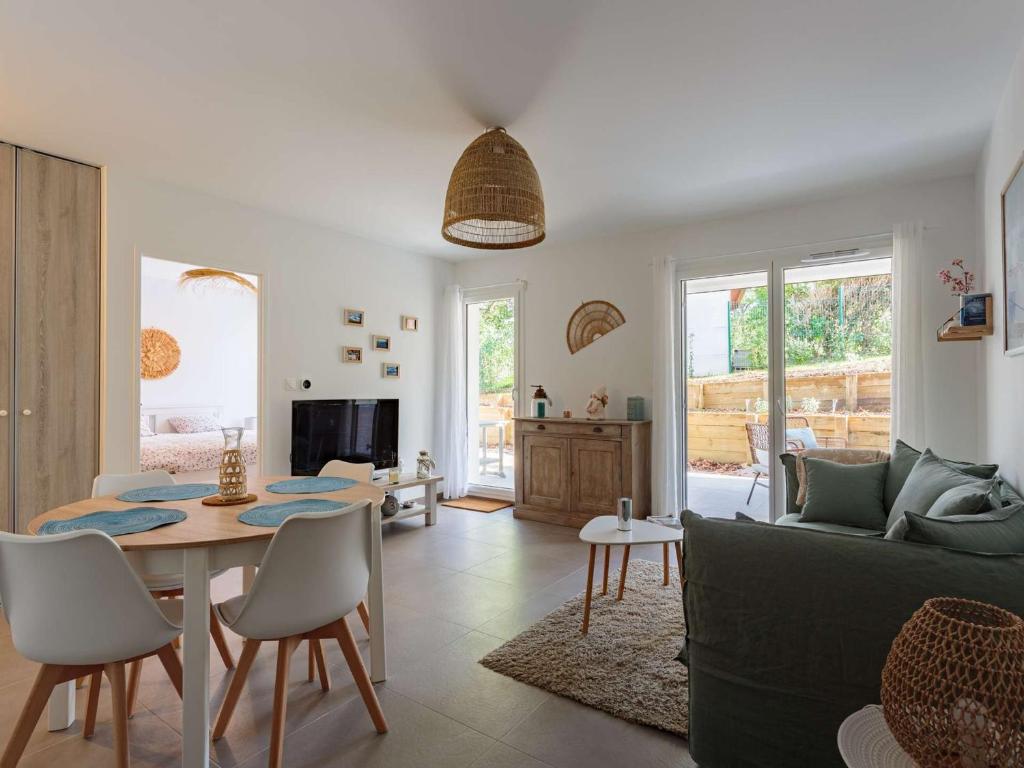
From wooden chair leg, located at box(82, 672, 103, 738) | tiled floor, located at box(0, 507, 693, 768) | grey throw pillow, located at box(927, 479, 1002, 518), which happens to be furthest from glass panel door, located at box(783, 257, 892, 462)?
wooden chair leg, located at box(82, 672, 103, 738)

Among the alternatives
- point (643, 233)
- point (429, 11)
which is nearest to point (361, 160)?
Result: point (429, 11)

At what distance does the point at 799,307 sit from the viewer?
14.3 ft

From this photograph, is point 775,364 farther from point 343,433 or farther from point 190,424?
point 190,424

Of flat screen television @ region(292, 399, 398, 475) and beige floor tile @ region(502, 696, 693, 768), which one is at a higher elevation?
flat screen television @ region(292, 399, 398, 475)

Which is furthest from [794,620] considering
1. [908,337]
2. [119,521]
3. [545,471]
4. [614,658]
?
[545,471]

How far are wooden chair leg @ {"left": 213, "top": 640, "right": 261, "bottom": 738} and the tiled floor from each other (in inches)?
3.0

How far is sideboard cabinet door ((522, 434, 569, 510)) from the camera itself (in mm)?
5059

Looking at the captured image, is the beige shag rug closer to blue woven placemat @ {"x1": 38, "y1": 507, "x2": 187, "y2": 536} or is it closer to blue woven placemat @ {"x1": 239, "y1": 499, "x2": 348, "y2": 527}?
blue woven placemat @ {"x1": 239, "y1": 499, "x2": 348, "y2": 527}

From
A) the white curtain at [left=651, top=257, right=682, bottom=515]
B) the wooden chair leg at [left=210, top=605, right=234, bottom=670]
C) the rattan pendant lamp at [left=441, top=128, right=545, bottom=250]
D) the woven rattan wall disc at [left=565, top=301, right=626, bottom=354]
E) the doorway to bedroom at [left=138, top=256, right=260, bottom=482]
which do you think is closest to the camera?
the wooden chair leg at [left=210, top=605, right=234, bottom=670]

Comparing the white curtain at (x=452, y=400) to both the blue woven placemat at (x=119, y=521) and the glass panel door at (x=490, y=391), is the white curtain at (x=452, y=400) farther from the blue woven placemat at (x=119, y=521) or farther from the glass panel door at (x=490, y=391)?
the blue woven placemat at (x=119, y=521)

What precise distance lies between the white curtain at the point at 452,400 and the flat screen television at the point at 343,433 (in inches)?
28.7

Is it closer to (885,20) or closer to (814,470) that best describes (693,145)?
(885,20)

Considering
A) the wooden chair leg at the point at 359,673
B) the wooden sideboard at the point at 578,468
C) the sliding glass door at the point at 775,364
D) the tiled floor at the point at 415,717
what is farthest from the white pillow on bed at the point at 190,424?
the wooden chair leg at the point at 359,673

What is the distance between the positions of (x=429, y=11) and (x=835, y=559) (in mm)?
2279
